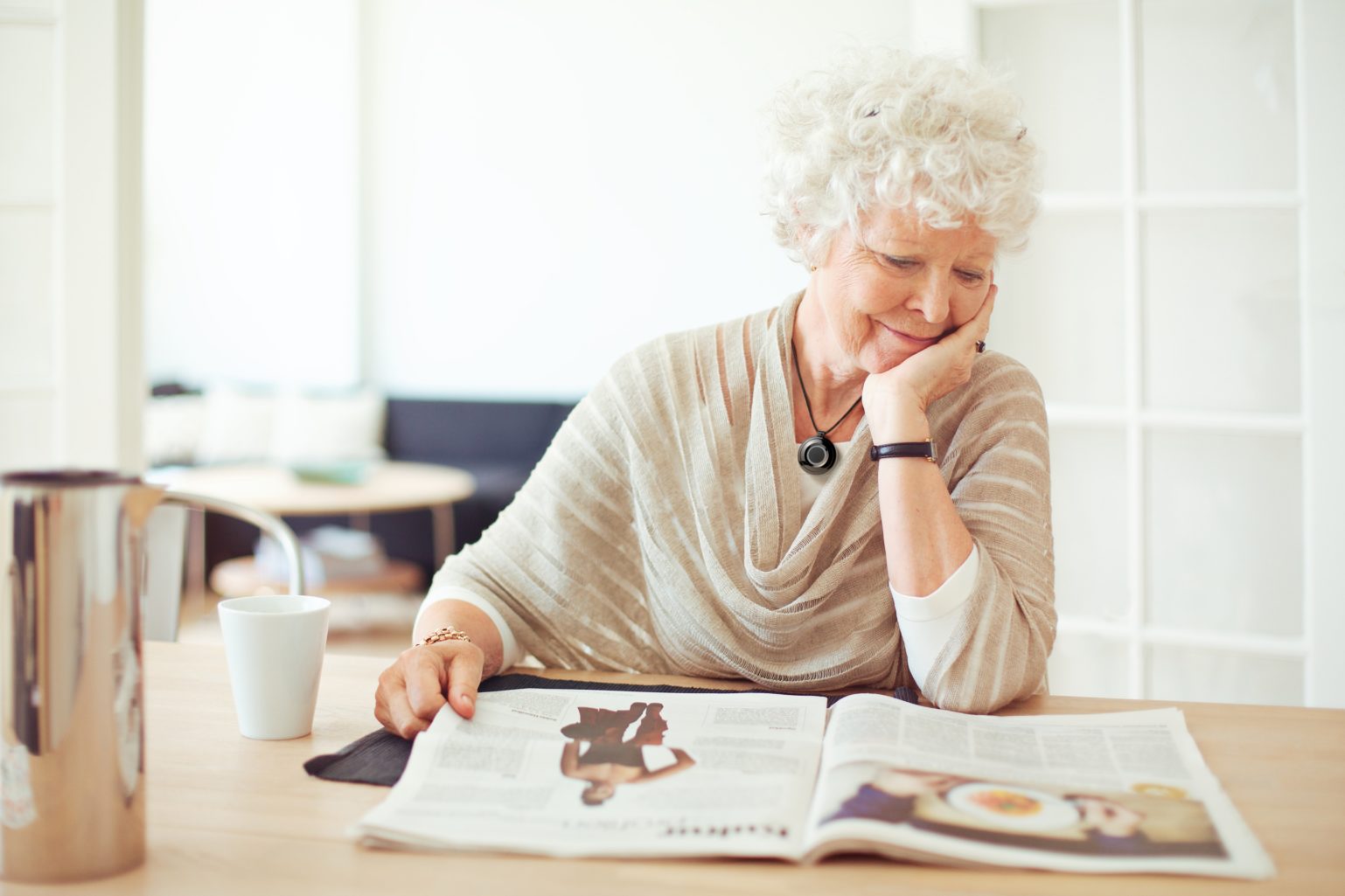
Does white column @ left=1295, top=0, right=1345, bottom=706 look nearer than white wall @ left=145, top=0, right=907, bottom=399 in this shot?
Yes

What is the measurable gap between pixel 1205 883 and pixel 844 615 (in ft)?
1.99

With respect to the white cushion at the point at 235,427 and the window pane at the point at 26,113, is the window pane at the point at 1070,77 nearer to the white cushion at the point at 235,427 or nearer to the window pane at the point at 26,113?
the window pane at the point at 26,113

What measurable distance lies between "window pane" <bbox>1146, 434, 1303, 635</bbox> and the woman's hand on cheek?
1140mm

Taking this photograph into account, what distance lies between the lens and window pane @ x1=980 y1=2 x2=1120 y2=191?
2.22 m

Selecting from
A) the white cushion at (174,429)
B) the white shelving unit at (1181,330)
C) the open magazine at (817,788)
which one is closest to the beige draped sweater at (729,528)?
the open magazine at (817,788)

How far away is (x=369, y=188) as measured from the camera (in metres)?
6.09

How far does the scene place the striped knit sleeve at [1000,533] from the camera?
1034 millimetres

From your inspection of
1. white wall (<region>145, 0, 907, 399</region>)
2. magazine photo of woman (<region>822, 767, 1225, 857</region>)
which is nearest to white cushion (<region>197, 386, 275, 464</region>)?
white wall (<region>145, 0, 907, 399</region>)

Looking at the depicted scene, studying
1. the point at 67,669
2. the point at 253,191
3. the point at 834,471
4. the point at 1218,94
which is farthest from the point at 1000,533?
the point at 253,191

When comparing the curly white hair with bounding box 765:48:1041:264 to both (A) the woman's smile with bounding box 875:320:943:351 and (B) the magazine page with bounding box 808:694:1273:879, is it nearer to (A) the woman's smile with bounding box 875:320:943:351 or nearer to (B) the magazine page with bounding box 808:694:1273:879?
(A) the woman's smile with bounding box 875:320:943:351

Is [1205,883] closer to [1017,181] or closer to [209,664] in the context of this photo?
[1017,181]

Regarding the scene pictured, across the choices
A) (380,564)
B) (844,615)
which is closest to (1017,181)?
(844,615)

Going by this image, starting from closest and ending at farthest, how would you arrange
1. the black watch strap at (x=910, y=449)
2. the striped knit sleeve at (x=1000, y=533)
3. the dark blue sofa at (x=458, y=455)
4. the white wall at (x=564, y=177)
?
the striped knit sleeve at (x=1000, y=533) < the black watch strap at (x=910, y=449) < the dark blue sofa at (x=458, y=455) < the white wall at (x=564, y=177)

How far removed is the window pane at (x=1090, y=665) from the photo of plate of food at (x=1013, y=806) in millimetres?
1595
